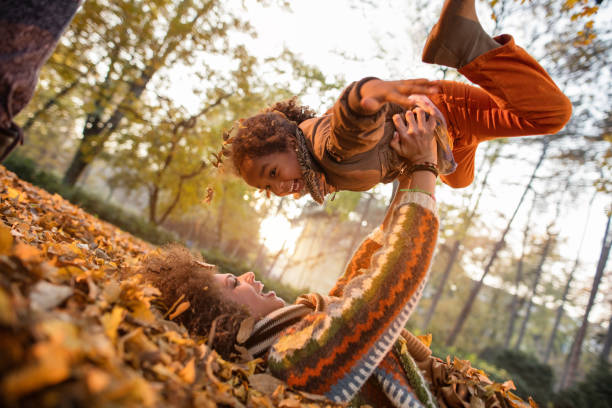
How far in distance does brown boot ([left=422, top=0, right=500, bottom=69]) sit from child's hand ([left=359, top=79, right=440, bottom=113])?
0.50m

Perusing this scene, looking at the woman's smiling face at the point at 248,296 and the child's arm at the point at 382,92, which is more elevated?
the child's arm at the point at 382,92

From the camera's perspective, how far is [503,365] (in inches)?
554

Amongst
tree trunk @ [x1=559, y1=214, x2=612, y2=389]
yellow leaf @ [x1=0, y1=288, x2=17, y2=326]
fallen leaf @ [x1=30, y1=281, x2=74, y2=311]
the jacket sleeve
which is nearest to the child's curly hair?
the jacket sleeve

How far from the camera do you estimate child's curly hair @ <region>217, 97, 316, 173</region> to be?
2.55 meters

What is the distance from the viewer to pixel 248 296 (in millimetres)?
2207

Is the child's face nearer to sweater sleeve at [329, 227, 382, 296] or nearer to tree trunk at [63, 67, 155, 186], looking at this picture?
sweater sleeve at [329, 227, 382, 296]

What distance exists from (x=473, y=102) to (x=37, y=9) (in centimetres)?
263

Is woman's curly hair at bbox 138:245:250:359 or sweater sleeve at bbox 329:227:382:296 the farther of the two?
sweater sleeve at bbox 329:227:382:296

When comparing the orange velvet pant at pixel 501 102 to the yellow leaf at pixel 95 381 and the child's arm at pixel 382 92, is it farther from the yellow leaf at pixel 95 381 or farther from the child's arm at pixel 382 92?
the yellow leaf at pixel 95 381

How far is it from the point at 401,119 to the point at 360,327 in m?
1.42

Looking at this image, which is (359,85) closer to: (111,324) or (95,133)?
(111,324)

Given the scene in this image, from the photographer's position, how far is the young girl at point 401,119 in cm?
186

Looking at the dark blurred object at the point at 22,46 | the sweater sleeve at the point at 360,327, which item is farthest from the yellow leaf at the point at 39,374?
the dark blurred object at the point at 22,46

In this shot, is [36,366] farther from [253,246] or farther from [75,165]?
[253,246]
